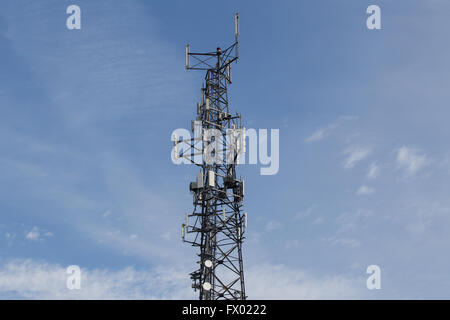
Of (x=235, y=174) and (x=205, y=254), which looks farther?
(x=235, y=174)
